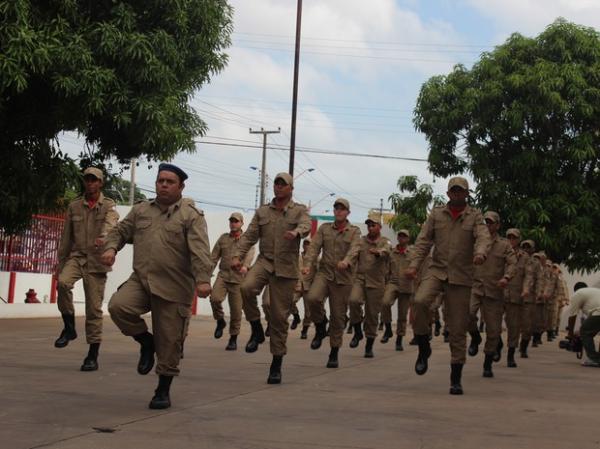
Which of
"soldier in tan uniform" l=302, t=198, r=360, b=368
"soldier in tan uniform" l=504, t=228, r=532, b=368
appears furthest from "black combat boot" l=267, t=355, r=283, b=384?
"soldier in tan uniform" l=504, t=228, r=532, b=368

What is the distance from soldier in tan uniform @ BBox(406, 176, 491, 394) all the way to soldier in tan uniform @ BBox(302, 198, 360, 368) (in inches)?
80.1

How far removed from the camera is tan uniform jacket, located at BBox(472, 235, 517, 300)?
13180 millimetres

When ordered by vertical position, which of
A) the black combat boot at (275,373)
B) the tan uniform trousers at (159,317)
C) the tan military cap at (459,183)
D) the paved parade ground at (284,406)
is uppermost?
the tan military cap at (459,183)

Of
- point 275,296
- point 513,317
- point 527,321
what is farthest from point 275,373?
point 527,321

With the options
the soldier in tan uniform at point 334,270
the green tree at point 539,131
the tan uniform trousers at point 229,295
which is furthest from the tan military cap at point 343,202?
the green tree at point 539,131

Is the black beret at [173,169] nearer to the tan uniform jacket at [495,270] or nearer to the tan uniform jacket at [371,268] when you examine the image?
the tan uniform jacket at [495,270]

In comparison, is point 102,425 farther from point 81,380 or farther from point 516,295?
point 516,295

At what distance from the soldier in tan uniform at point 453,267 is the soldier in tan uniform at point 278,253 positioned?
125cm

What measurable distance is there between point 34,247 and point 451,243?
14.2 meters

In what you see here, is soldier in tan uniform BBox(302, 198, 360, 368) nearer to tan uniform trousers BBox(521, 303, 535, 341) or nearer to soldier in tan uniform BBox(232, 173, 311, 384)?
soldier in tan uniform BBox(232, 173, 311, 384)

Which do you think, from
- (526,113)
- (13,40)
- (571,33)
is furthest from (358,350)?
(571,33)

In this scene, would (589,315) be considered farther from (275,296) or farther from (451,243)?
(275,296)

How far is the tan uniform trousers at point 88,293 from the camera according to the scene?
10.6 m

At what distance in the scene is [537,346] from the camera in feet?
71.2
